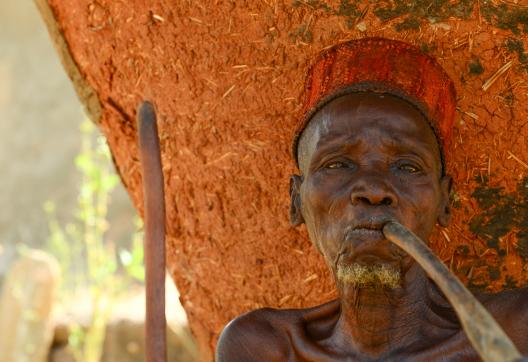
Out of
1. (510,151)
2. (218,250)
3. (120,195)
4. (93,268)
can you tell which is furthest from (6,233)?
(510,151)

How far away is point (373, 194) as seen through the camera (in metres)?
2.92

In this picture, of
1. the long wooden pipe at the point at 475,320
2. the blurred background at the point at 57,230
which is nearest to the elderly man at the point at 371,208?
the long wooden pipe at the point at 475,320

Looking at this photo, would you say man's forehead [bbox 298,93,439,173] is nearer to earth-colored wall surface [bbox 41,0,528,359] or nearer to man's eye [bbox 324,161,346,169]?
man's eye [bbox 324,161,346,169]

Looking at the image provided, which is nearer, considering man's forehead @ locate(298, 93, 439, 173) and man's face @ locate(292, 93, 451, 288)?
man's face @ locate(292, 93, 451, 288)

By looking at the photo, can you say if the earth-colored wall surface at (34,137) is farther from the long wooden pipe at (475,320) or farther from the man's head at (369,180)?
the long wooden pipe at (475,320)

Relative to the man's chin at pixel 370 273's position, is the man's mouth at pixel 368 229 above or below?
above

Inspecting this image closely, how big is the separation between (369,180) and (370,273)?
22 centimetres

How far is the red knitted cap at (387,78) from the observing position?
Result: 122 inches

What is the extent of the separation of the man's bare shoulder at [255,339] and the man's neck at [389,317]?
0.19 metres

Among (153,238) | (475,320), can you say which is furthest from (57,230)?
(475,320)

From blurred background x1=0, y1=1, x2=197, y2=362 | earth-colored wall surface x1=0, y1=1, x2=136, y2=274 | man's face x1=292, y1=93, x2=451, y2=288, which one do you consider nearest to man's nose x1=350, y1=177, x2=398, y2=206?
man's face x1=292, y1=93, x2=451, y2=288

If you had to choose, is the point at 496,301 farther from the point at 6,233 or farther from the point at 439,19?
the point at 6,233

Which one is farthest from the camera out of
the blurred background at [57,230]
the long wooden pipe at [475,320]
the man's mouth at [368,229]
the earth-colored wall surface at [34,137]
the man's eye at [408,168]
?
the earth-colored wall surface at [34,137]

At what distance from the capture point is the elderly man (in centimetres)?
294
